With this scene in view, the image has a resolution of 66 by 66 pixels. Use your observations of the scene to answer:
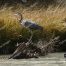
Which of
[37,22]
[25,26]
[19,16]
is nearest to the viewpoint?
[25,26]

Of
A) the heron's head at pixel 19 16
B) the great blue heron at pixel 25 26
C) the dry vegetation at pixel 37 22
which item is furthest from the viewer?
the heron's head at pixel 19 16

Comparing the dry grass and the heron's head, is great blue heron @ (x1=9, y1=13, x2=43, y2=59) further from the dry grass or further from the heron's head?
the dry grass

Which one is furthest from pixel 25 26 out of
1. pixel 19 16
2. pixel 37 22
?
pixel 19 16

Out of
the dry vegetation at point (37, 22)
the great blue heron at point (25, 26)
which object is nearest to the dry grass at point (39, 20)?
the dry vegetation at point (37, 22)

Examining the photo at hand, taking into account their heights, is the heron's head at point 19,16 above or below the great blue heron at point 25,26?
above

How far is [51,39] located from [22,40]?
78cm

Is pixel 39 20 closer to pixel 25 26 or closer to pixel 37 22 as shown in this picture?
pixel 37 22

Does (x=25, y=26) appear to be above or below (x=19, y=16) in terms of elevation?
below

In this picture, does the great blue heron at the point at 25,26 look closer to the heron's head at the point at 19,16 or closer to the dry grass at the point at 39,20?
the heron's head at the point at 19,16

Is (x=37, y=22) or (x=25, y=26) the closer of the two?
(x=25, y=26)

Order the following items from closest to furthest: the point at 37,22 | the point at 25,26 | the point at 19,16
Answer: the point at 25,26
the point at 37,22
the point at 19,16

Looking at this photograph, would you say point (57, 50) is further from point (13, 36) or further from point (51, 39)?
point (13, 36)

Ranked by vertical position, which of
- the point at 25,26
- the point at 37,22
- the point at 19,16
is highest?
the point at 19,16

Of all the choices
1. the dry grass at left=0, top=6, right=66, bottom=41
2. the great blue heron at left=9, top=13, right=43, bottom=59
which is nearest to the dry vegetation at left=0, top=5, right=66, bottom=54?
the dry grass at left=0, top=6, right=66, bottom=41
